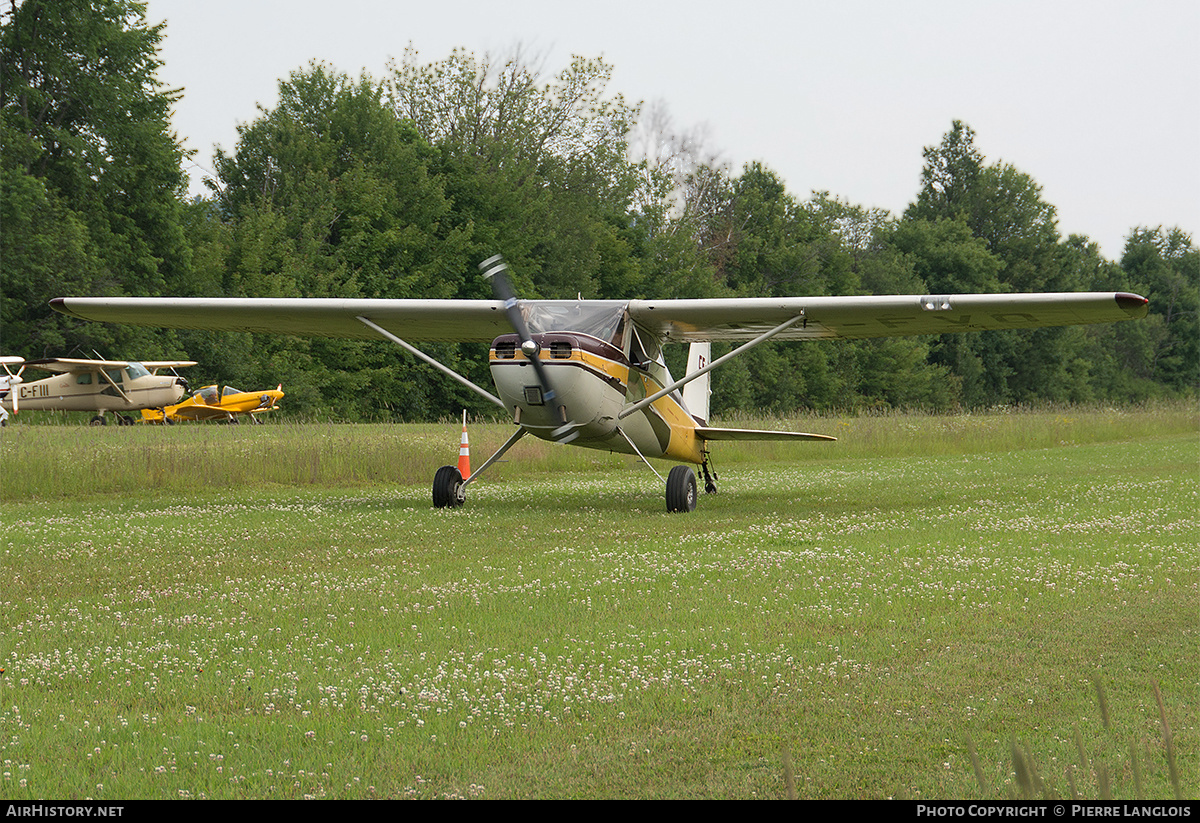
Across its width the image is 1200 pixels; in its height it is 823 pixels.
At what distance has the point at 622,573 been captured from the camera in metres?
7.71

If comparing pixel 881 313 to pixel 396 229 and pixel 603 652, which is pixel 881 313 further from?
pixel 396 229

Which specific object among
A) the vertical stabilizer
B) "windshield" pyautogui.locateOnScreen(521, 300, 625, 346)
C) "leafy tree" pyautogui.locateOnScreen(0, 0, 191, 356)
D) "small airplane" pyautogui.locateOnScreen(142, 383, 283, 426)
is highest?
"leafy tree" pyautogui.locateOnScreen(0, 0, 191, 356)

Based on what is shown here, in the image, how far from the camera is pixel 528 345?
39.1ft

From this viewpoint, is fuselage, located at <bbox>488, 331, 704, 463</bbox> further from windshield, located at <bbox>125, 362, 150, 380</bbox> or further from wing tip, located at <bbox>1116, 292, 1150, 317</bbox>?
windshield, located at <bbox>125, 362, 150, 380</bbox>

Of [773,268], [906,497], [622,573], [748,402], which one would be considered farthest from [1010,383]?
[622,573]

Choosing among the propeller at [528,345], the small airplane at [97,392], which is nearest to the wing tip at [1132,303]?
the propeller at [528,345]

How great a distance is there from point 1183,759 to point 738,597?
11.1 ft

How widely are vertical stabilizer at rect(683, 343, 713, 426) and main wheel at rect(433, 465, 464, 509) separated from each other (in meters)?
4.56

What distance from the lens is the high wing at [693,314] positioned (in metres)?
13.1

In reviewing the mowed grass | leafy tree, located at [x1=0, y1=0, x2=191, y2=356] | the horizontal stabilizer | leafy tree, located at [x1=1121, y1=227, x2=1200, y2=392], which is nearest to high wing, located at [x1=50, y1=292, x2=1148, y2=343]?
the horizontal stabilizer

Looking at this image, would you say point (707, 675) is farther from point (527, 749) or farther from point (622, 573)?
point (622, 573)

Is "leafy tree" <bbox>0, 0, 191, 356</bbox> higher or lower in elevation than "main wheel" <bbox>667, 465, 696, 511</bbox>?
higher

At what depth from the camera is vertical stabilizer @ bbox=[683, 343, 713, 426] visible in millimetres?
17172
